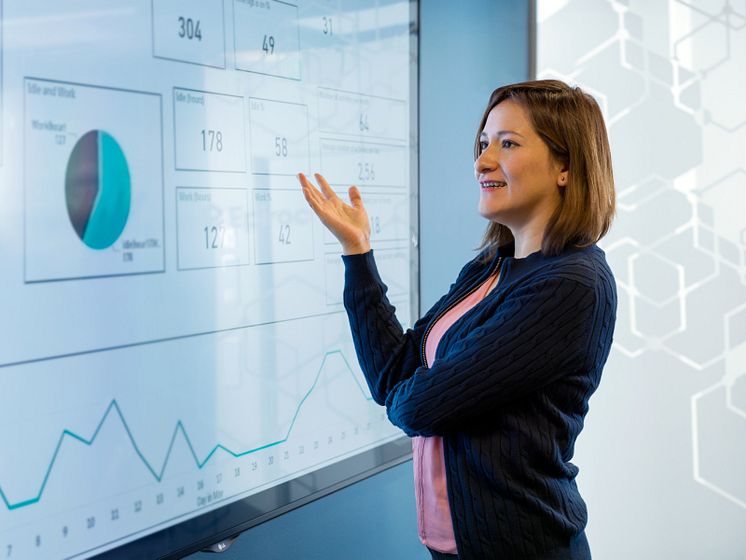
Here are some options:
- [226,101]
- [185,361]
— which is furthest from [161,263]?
[226,101]

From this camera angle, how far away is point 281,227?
1.46 meters

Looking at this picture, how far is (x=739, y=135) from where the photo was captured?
94.0 inches

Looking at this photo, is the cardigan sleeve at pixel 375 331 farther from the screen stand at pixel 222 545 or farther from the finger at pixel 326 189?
the screen stand at pixel 222 545

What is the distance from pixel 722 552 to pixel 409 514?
3.86 feet

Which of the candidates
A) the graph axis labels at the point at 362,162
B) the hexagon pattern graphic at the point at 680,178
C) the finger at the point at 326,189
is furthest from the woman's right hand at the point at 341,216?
the hexagon pattern graphic at the point at 680,178

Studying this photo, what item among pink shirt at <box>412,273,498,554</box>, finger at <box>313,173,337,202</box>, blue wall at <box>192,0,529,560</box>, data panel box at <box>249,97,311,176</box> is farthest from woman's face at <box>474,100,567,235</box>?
blue wall at <box>192,0,529,560</box>

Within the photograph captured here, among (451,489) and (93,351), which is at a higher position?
(93,351)

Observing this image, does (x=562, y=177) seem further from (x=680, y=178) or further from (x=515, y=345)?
(x=680, y=178)

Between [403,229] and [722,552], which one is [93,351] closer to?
[403,229]

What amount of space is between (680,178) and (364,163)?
121 cm

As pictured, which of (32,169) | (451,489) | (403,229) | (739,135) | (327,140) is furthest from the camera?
(739,135)

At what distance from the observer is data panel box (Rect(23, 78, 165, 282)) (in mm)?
1066

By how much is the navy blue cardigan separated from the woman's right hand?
0.71ft

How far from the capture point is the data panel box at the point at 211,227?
1.27 metres
